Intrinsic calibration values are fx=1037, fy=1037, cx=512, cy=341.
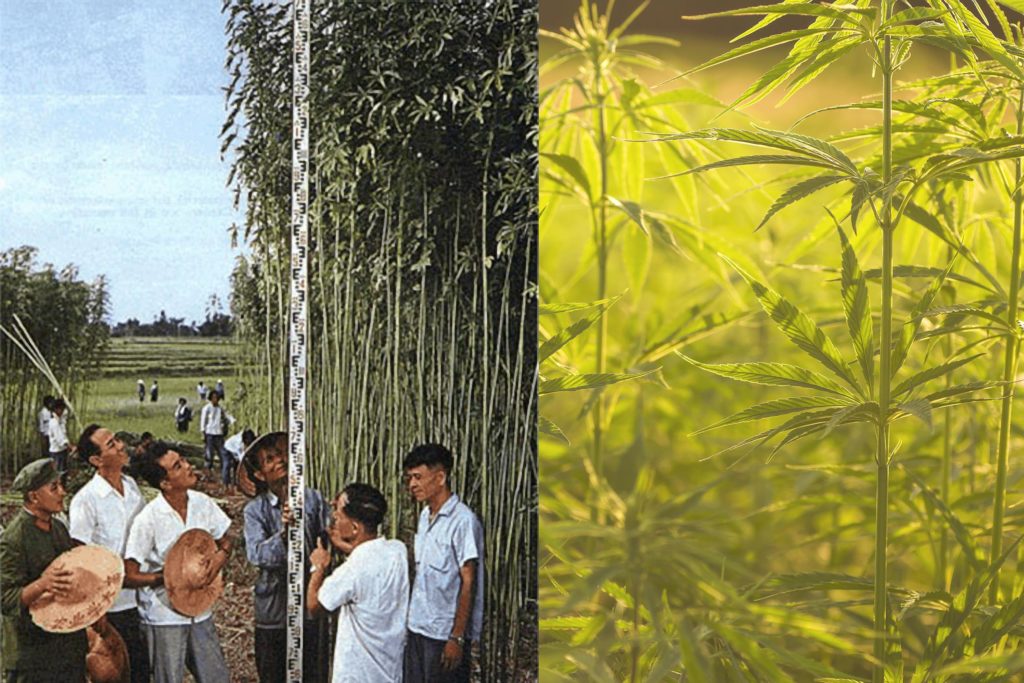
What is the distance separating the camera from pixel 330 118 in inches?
68.2

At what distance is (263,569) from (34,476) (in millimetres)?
402

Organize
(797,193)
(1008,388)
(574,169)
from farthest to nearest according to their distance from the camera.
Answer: (574,169) < (1008,388) < (797,193)

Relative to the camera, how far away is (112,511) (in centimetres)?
172

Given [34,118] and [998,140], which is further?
[34,118]

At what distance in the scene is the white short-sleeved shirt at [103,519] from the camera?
67.4 inches

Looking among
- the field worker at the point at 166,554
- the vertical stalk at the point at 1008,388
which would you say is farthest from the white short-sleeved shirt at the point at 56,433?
the vertical stalk at the point at 1008,388

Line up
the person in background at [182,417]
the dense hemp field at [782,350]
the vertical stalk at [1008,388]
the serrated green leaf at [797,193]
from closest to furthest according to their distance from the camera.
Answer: the serrated green leaf at [797,193] < the dense hemp field at [782,350] < the vertical stalk at [1008,388] < the person in background at [182,417]

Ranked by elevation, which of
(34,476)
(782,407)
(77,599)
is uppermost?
(782,407)

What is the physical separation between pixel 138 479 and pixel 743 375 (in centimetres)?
100

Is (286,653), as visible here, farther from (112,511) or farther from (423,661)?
(112,511)

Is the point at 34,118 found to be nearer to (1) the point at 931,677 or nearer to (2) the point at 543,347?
(2) the point at 543,347

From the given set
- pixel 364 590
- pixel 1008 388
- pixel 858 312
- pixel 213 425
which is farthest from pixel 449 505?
pixel 1008 388

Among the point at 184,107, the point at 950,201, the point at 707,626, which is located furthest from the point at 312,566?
the point at 950,201

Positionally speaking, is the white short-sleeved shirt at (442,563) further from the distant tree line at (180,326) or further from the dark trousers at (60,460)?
the dark trousers at (60,460)
